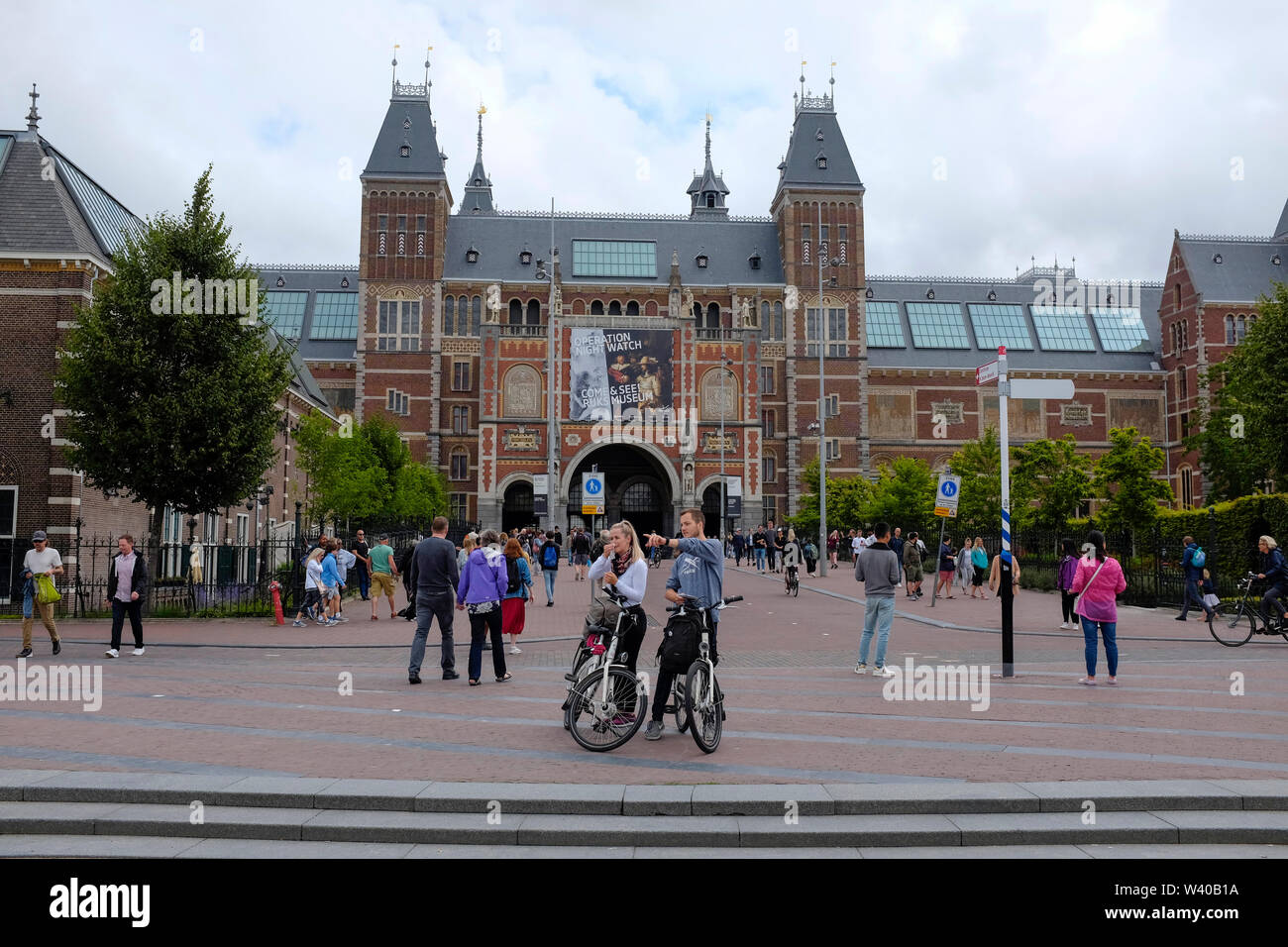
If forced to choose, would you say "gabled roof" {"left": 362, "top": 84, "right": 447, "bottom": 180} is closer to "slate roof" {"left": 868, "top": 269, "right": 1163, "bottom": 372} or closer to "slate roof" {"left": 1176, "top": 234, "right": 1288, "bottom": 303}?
"slate roof" {"left": 868, "top": 269, "right": 1163, "bottom": 372}

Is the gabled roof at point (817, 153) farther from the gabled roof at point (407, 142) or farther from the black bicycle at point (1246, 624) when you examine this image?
the black bicycle at point (1246, 624)

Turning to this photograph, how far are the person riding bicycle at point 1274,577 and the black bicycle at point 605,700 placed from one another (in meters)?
12.1

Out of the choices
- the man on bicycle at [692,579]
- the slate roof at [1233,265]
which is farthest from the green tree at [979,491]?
the slate roof at [1233,265]

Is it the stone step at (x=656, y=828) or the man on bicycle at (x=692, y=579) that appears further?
the man on bicycle at (x=692, y=579)

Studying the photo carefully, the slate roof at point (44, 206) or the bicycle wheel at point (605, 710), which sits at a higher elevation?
the slate roof at point (44, 206)

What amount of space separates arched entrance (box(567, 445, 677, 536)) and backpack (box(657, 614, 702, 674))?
152ft

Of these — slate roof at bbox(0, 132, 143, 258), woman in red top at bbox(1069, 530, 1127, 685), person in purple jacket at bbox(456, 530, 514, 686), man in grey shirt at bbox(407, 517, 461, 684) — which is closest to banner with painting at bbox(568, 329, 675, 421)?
slate roof at bbox(0, 132, 143, 258)

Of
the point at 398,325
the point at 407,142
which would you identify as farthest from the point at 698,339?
the point at 407,142

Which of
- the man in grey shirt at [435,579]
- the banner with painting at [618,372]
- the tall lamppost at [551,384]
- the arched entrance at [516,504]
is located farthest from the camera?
the arched entrance at [516,504]

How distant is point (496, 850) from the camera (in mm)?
5324

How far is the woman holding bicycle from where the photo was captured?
7.71m

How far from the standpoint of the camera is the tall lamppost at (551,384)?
39906 millimetres

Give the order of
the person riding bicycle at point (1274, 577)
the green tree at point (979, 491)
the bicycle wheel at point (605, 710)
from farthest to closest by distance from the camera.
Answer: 1. the green tree at point (979, 491)
2. the person riding bicycle at point (1274, 577)
3. the bicycle wheel at point (605, 710)

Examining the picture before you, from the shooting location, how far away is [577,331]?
52.3 metres
